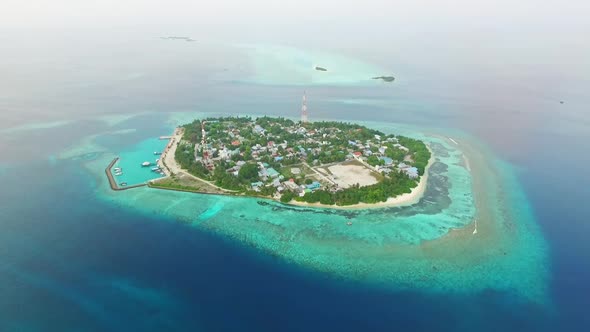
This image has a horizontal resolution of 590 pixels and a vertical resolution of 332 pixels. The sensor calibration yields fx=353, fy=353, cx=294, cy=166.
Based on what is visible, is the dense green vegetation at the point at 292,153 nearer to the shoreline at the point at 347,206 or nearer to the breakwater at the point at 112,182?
the shoreline at the point at 347,206

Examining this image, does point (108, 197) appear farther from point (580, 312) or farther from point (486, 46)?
point (486, 46)

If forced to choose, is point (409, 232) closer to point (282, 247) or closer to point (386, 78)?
point (282, 247)

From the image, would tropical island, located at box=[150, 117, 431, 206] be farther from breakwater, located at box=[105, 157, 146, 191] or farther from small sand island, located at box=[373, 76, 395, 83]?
small sand island, located at box=[373, 76, 395, 83]

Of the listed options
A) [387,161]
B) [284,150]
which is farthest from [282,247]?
[387,161]

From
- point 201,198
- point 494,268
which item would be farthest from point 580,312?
point 201,198

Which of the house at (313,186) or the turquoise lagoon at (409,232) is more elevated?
the house at (313,186)

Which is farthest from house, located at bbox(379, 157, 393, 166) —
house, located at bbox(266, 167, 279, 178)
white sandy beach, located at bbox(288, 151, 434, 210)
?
house, located at bbox(266, 167, 279, 178)

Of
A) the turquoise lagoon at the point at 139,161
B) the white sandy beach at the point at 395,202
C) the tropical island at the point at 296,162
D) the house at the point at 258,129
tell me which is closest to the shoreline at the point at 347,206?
the white sandy beach at the point at 395,202
